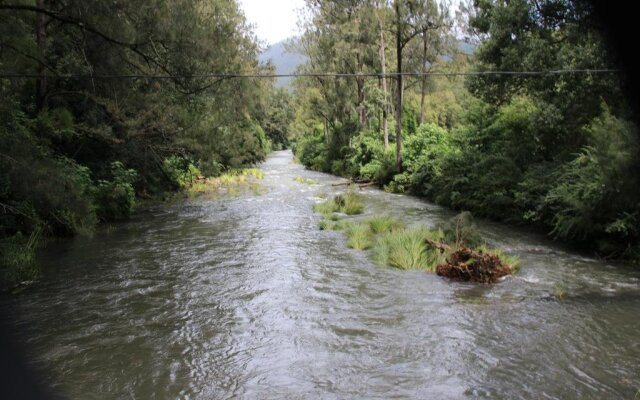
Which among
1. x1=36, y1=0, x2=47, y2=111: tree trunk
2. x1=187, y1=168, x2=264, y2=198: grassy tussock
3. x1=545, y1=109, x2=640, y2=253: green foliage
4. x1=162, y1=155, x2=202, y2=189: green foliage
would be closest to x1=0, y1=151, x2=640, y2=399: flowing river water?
x1=545, y1=109, x2=640, y2=253: green foliage

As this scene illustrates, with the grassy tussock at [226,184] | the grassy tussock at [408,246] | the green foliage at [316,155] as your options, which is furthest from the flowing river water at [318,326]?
the green foliage at [316,155]

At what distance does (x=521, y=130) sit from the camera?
1894 cm

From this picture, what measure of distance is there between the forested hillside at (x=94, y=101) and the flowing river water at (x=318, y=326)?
199 cm

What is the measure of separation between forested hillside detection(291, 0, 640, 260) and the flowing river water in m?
1.45

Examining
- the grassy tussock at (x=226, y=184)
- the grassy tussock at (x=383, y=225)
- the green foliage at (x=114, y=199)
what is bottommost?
the grassy tussock at (x=226, y=184)

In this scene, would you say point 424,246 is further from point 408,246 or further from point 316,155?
point 316,155

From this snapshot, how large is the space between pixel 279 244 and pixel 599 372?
29.9ft

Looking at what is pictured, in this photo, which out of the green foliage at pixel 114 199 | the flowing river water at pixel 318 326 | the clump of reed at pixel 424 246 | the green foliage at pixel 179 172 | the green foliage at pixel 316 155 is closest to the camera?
the flowing river water at pixel 318 326

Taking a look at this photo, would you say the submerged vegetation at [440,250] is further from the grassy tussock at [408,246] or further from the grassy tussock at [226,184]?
the grassy tussock at [226,184]

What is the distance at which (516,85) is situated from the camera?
18109 millimetres

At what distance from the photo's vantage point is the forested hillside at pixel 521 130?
34.7 ft

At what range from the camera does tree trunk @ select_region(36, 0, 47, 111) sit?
41.9 ft

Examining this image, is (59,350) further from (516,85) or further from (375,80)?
(375,80)

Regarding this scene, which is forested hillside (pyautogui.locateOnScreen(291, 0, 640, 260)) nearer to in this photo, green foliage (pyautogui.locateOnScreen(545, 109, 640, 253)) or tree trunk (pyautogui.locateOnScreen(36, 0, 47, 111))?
green foliage (pyautogui.locateOnScreen(545, 109, 640, 253))
